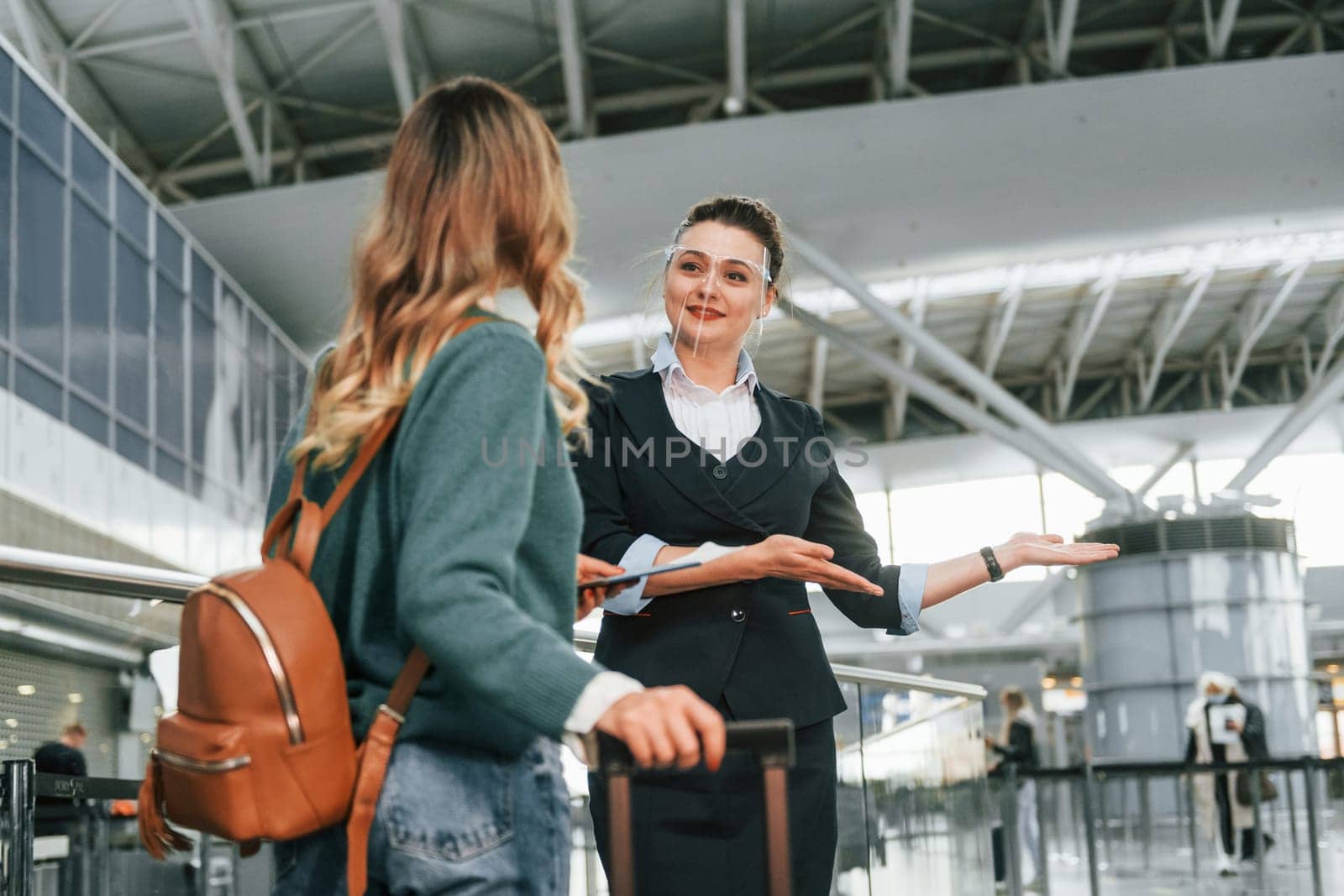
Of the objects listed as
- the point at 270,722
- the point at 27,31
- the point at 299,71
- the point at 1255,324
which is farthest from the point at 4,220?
the point at 1255,324

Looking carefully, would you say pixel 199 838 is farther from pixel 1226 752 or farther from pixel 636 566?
pixel 1226 752

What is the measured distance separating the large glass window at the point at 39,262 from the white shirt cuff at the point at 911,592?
12.9m

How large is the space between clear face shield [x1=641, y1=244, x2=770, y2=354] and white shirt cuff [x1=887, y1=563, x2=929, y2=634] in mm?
547

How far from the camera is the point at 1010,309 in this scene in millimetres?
28594

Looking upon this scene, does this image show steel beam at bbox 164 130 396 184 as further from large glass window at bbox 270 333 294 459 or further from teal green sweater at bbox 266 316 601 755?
teal green sweater at bbox 266 316 601 755

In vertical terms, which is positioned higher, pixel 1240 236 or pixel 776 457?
pixel 1240 236

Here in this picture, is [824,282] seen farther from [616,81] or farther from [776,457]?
[776,457]

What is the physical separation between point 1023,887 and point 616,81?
609 inches

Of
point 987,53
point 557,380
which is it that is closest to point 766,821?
point 557,380

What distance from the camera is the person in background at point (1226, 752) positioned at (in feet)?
31.9

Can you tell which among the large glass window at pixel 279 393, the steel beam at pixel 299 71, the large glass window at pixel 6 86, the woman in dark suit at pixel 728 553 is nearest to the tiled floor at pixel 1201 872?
the woman in dark suit at pixel 728 553

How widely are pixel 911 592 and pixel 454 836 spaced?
4.43 feet

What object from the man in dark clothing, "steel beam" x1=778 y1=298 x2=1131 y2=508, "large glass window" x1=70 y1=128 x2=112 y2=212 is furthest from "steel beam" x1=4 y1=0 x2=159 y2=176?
the man in dark clothing

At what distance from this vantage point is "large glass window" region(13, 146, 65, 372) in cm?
1361
